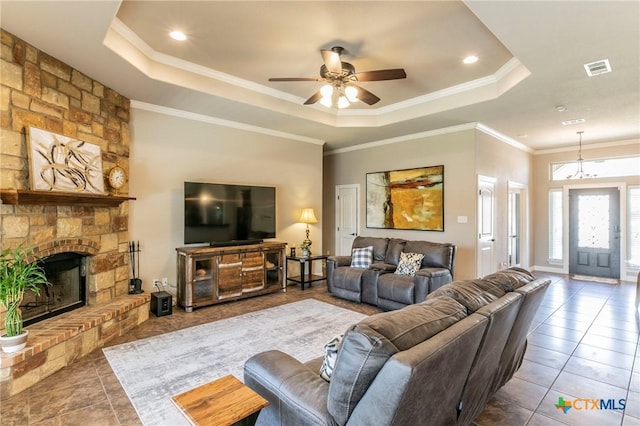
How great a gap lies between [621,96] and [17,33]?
666 cm

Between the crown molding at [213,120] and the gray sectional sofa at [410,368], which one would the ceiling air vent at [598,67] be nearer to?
the gray sectional sofa at [410,368]

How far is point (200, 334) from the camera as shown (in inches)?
143

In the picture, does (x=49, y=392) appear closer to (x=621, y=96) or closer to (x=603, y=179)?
(x=621, y=96)

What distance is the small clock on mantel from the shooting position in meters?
3.90

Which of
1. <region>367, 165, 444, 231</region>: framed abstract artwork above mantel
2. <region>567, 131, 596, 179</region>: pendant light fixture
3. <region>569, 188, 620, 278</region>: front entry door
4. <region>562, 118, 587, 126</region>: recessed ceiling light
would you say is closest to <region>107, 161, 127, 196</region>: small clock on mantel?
<region>367, 165, 444, 231</region>: framed abstract artwork above mantel

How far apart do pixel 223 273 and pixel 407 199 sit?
3621 mm

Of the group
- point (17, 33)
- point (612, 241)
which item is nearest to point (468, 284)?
point (17, 33)

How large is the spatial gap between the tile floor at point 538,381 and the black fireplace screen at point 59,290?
654 mm

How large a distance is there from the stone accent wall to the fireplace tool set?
109 mm

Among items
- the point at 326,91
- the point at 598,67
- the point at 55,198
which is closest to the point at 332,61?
the point at 326,91

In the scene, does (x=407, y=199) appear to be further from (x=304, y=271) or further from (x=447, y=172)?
(x=304, y=271)

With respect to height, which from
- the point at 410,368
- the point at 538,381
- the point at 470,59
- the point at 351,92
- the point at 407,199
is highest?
the point at 470,59

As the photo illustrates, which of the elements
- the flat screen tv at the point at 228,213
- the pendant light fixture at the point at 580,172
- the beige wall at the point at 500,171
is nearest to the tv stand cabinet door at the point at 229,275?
the flat screen tv at the point at 228,213

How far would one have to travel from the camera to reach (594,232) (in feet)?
23.4
